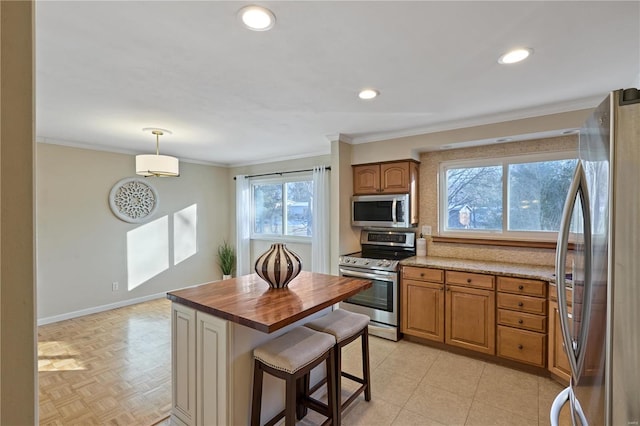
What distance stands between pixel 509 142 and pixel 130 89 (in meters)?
3.75

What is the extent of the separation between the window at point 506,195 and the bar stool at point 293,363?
8.14 feet

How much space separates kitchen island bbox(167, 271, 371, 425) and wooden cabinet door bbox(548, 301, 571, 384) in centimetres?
187

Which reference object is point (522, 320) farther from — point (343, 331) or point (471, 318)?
point (343, 331)

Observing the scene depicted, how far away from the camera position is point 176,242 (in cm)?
Result: 520

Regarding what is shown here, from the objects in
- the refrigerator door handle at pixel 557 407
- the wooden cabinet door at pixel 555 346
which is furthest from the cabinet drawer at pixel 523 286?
the refrigerator door handle at pixel 557 407

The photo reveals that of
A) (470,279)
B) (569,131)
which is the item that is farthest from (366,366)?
(569,131)

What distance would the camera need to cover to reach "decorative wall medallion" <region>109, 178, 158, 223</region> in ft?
14.6

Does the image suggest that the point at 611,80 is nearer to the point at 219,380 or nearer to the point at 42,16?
the point at 219,380

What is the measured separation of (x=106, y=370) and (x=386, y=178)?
3.57 meters

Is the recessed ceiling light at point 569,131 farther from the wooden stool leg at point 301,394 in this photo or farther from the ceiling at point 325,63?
the wooden stool leg at point 301,394

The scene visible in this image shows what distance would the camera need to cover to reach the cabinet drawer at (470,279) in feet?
9.27

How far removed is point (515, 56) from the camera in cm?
186

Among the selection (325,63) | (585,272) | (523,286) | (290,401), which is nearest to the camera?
(585,272)

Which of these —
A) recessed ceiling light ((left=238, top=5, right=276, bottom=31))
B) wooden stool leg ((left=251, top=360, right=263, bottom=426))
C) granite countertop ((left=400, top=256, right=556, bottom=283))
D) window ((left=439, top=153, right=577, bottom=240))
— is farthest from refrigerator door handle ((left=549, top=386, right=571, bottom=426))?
window ((left=439, top=153, right=577, bottom=240))
